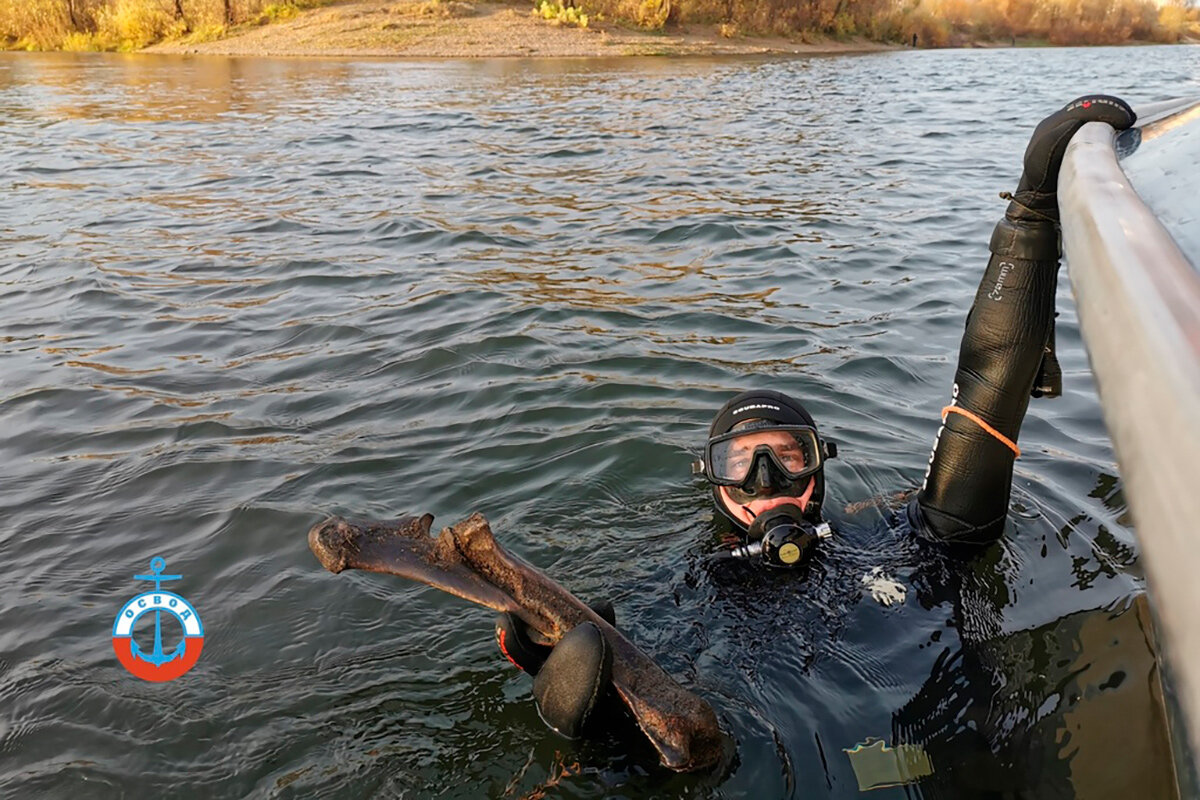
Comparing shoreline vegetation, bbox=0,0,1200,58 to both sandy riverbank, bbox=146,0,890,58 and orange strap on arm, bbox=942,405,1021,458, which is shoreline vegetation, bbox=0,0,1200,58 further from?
orange strap on arm, bbox=942,405,1021,458

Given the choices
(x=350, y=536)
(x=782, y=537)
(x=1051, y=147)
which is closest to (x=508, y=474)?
(x=782, y=537)

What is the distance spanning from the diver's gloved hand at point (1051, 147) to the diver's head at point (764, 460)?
1054mm

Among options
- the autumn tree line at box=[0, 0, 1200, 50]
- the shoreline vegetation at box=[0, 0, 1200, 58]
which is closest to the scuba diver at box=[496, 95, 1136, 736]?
the shoreline vegetation at box=[0, 0, 1200, 58]

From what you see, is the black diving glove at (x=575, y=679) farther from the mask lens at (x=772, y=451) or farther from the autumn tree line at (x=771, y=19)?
the autumn tree line at (x=771, y=19)

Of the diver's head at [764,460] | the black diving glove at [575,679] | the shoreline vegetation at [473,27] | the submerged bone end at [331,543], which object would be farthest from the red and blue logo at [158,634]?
the shoreline vegetation at [473,27]

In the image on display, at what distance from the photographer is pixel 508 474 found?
184 inches

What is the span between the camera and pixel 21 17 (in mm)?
36312

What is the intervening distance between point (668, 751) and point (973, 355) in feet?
5.83

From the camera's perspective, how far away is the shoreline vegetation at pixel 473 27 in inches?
1276

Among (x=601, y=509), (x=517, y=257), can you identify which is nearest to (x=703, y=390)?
(x=601, y=509)

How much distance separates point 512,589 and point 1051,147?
2083 mm

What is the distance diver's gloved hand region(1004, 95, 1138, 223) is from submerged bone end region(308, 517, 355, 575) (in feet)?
6.90

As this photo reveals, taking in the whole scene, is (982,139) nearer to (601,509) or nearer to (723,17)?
(601,509)

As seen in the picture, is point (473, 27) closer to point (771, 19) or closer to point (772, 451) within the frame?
point (771, 19)
